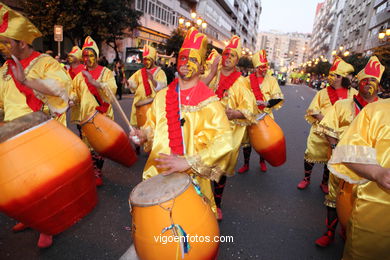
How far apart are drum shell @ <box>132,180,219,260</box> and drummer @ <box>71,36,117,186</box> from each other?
2688 mm

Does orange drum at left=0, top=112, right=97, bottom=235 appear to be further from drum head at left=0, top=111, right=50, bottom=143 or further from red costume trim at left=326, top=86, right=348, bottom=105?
red costume trim at left=326, top=86, right=348, bottom=105

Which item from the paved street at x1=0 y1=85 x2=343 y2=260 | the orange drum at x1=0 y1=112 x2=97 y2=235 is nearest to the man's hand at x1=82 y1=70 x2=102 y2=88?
the paved street at x1=0 y1=85 x2=343 y2=260

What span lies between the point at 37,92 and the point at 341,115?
343 centimetres

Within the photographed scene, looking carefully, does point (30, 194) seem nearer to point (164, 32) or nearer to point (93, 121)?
point (93, 121)

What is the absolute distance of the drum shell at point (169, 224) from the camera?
1.79m

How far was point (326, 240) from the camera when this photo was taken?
10.5ft

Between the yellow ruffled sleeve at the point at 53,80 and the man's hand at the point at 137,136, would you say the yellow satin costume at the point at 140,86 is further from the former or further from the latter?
the man's hand at the point at 137,136

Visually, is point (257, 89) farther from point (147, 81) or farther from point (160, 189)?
point (160, 189)

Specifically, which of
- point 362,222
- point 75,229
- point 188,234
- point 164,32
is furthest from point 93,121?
point 164,32

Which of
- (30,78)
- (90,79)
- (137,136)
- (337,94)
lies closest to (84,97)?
(90,79)

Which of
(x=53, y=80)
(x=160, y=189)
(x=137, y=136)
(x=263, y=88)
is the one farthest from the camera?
(x=263, y=88)

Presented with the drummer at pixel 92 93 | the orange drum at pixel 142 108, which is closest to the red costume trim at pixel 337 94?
the orange drum at pixel 142 108

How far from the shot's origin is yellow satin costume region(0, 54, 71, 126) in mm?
2795

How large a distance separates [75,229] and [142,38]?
29.2 m
